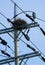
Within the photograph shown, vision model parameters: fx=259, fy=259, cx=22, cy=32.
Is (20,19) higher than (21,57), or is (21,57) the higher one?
(20,19)

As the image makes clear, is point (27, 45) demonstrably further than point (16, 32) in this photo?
Yes

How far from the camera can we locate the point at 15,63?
9.98m

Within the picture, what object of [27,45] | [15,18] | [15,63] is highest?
[15,18]

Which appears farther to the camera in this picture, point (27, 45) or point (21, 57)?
point (27, 45)

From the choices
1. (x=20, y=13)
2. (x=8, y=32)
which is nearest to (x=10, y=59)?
(x=8, y=32)

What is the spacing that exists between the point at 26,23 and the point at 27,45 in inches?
47.8

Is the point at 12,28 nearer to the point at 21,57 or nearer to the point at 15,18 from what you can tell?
the point at 15,18

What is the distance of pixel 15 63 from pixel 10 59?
0.45 meters

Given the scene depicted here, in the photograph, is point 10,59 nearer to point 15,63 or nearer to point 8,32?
point 15,63

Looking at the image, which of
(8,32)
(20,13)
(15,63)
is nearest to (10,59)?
(15,63)

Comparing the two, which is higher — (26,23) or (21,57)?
(26,23)

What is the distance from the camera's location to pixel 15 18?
1039 cm

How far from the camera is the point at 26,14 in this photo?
34.8 ft

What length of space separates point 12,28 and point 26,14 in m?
0.99
